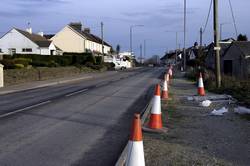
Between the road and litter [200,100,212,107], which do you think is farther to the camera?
litter [200,100,212,107]

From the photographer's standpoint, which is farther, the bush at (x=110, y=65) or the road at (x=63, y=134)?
the bush at (x=110, y=65)

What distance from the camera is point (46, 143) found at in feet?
31.1

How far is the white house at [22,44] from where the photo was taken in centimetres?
7544

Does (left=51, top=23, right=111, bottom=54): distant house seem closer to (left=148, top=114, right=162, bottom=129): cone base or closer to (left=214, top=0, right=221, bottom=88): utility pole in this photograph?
(left=214, top=0, right=221, bottom=88): utility pole

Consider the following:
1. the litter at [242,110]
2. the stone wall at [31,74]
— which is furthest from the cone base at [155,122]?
the stone wall at [31,74]

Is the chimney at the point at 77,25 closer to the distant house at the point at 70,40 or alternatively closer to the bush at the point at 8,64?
the distant house at the point at 70,40

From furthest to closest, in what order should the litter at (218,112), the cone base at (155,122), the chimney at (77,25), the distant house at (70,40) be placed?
1. the chimney at (77,25)
2. the distant house at (70,40)
3. the litter at (218,112)
4. the cone base at (155,122)

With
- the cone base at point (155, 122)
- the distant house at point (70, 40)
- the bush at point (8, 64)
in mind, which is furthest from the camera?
the distant house at point (70, 40)

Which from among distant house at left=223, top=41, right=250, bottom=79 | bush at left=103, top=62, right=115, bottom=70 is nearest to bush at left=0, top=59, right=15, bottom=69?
distant house at left=223, top=41, right=250, bottom=79

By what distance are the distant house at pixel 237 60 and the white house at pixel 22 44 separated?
3659 centimetres

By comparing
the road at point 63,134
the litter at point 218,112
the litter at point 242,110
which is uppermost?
the litter at point 242,110

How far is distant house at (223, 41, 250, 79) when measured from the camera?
38.1 metres

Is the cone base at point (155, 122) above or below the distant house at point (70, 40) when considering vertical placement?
below

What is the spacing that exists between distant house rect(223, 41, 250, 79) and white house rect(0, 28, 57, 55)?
3659 cm
